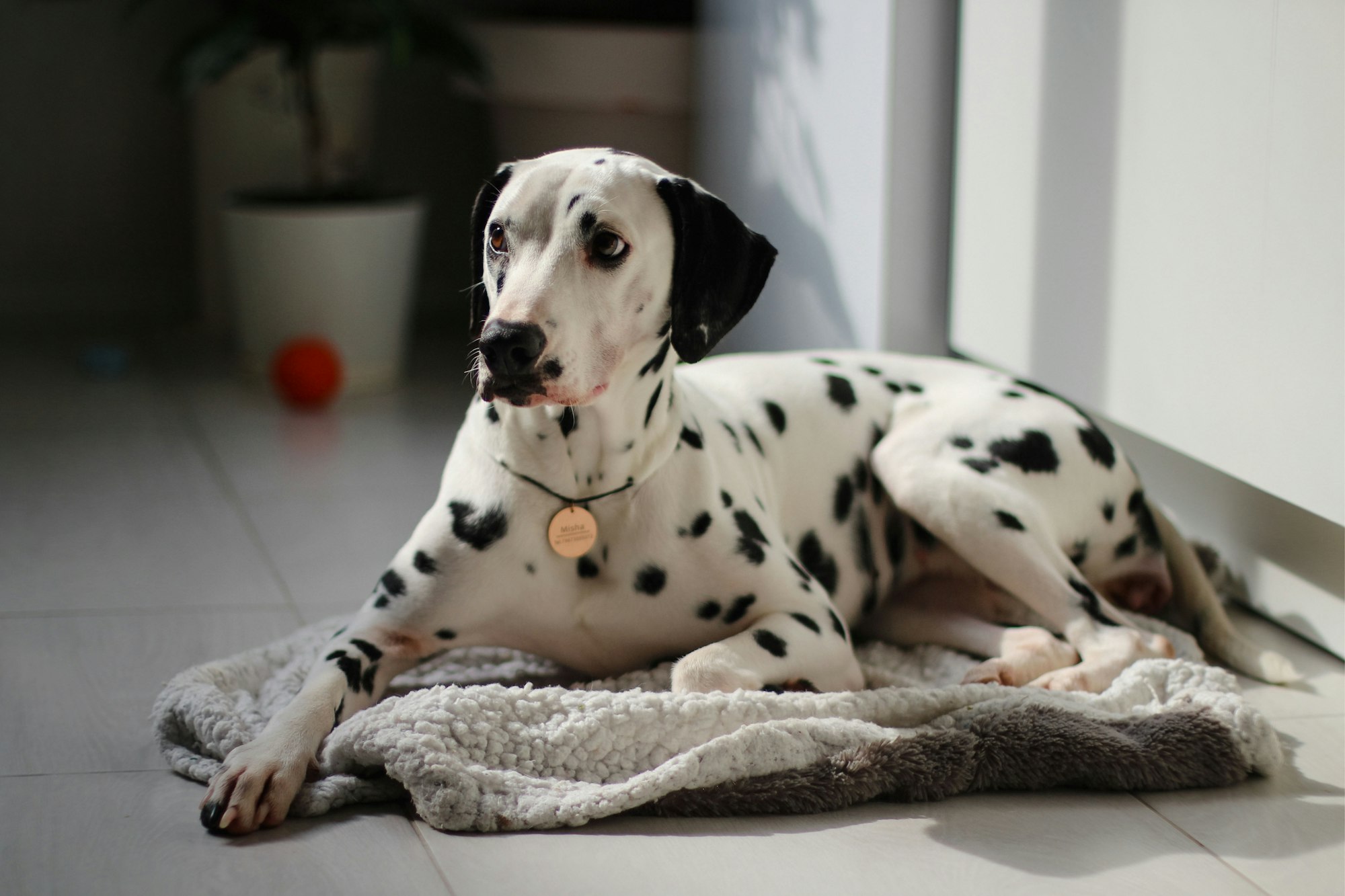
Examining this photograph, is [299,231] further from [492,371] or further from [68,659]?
[492,371]

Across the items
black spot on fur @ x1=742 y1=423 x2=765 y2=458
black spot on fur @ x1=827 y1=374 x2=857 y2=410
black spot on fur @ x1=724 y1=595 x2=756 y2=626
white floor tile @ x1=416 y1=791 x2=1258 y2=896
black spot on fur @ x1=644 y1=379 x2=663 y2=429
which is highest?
black spot on fur @ x1=644 y1=379 x2=663 y2=429

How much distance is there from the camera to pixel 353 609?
253 centimetres

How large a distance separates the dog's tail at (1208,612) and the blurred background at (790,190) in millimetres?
134

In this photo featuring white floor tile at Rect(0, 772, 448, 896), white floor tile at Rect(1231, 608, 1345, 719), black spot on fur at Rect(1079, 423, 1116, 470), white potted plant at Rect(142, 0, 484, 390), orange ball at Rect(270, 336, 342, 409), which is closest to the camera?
white floor tile at Rect(0, 772, 448, 896)

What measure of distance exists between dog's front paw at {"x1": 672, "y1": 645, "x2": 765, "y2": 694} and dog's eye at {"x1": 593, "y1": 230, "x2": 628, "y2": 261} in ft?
1.76

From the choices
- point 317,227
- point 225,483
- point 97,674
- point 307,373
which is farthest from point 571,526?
point 317,227

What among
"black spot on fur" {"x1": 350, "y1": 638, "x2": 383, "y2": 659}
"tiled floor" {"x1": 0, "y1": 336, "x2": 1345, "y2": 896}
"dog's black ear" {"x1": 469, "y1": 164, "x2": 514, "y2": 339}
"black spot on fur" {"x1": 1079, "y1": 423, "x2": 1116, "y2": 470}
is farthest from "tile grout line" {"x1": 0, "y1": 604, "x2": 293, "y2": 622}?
Result: "black spot on fur" {"x1": 1079, "y1": 423, "x2": 1116, "y2": 470}

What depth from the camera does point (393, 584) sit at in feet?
6.63

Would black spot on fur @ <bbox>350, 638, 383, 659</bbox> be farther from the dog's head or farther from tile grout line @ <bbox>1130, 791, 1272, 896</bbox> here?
tile grout line @ <bbox>1130, 791, 1272, 896</bbox>

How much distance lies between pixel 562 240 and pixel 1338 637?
146cm

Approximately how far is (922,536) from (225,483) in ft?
5.44

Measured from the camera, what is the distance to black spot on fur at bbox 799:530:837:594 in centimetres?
231

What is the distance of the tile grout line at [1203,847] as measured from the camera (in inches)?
64.8

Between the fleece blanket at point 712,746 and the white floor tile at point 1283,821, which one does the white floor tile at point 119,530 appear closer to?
the fleece blanket at point 712,746
